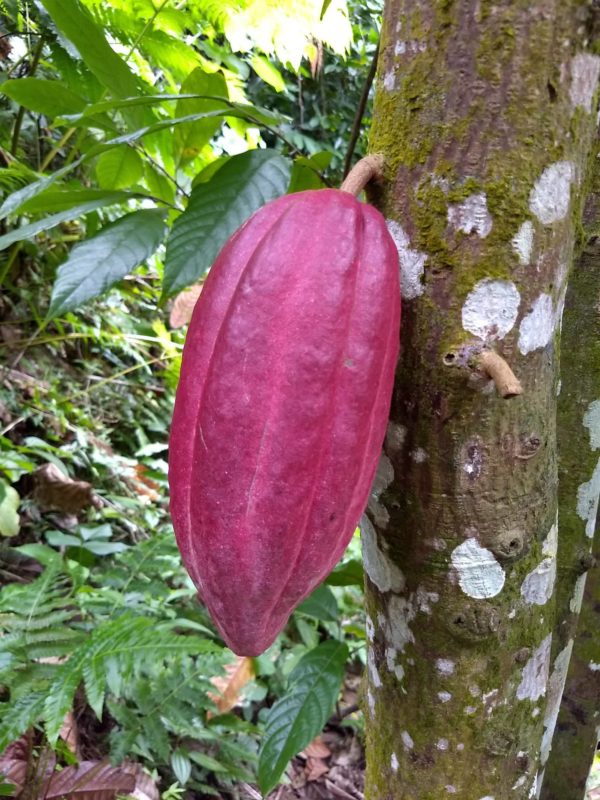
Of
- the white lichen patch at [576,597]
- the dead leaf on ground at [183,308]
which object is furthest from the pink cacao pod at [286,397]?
the dead leaf on ground at [183,308]

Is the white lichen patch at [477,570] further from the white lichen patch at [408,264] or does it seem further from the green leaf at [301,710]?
the green leaf at [301,710]

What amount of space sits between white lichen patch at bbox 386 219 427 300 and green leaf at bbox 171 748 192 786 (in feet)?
4.12

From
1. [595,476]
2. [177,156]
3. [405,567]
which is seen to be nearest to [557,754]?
[595,476]

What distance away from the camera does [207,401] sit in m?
0.51

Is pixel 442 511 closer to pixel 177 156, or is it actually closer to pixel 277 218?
pixel 277 218

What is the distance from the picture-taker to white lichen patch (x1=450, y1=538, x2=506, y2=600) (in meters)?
0.60

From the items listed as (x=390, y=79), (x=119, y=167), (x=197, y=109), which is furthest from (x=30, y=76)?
(x=390, y=79)

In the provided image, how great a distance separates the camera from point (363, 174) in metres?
0.57

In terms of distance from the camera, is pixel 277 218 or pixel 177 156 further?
pixel 177 156

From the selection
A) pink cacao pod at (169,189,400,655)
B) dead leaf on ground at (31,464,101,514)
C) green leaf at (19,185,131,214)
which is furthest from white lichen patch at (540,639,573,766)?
dead leaf on ground at (31,464,101,514)

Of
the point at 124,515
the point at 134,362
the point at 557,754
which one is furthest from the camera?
the point at 134,362

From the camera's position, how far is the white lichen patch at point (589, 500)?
2.85 ft

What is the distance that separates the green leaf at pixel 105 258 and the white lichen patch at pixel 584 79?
0.48 metres

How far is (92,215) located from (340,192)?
32.6 inches
